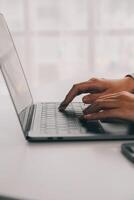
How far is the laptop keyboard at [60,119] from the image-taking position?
0.78 m

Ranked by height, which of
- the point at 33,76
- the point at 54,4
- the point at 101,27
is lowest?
the point at 33,76

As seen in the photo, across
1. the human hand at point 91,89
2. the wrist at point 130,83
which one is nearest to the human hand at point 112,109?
the human hand at point 91,89

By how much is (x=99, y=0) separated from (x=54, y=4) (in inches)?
13.5

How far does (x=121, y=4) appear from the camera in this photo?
2902 millimetres

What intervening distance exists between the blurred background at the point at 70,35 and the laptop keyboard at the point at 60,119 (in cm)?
189

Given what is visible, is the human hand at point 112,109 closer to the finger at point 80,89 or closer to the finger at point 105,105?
the finger at point 105,105

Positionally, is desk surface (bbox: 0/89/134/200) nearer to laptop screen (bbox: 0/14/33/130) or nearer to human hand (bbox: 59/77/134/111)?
laptop screen (bbox: 0/14/33/130)

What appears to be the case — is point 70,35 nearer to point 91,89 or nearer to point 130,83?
point 130,83

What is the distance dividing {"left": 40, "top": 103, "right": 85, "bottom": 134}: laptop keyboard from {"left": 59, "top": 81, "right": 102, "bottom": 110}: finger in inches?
0.8

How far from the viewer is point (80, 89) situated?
1.01 metres

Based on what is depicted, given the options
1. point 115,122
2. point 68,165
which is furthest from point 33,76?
point 68,165

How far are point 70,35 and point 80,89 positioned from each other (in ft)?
6.72

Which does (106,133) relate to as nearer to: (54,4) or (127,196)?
(127,196)

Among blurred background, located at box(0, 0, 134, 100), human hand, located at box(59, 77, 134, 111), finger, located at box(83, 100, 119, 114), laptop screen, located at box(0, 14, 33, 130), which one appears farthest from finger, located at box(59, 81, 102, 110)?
blurred background, located at box(0, 0, 134, 100)
